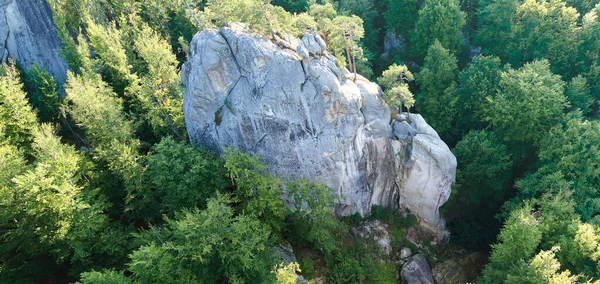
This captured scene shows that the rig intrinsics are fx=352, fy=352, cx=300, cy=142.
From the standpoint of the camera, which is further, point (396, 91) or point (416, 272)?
point (416, 272)

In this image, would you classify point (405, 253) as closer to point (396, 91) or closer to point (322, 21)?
point (396, 91)

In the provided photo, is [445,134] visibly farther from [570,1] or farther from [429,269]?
[570,1]

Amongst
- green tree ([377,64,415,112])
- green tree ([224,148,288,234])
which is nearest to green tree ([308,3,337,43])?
green tree ([377,64,415,112])

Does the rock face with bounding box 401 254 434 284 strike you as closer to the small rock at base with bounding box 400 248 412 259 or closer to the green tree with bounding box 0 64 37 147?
the small rock at base with bounding box 400 248 412 259

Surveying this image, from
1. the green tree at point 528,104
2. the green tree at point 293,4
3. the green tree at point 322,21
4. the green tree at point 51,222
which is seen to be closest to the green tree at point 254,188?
the green tree at point 51,222

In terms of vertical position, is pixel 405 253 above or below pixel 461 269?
above

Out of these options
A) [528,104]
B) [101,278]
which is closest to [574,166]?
[528,104]
